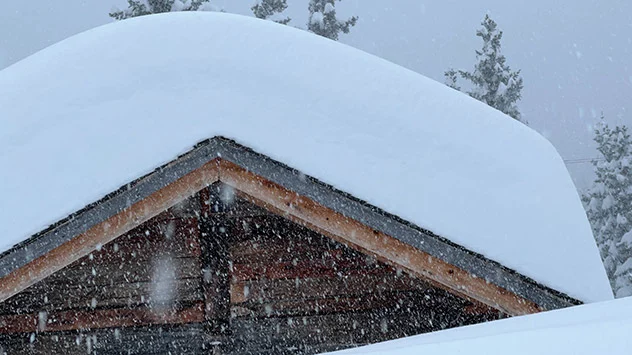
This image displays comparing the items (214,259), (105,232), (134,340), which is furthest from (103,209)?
(134,340)

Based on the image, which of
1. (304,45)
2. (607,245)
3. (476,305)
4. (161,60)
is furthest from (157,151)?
(607,245)

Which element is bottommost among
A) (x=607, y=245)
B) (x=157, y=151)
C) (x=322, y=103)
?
(x=157, y=151)

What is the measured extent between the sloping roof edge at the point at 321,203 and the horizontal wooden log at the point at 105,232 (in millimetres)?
77

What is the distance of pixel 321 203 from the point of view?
402 centimetres

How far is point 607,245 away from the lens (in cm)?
2675

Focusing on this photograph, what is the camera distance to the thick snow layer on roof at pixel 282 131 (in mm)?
4059

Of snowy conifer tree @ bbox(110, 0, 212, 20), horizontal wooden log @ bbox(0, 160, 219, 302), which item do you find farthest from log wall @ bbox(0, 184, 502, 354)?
snowy conifer tree @ bbox(110, 0, 212, 20)

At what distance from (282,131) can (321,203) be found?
0.54 metres

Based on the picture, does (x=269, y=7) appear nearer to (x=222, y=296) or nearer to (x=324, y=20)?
(x=324, y=20)

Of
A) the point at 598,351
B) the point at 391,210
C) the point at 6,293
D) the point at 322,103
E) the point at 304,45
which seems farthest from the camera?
the point at 304,45

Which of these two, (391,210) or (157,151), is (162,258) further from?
(391,210)

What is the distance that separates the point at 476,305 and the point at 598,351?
134 inches

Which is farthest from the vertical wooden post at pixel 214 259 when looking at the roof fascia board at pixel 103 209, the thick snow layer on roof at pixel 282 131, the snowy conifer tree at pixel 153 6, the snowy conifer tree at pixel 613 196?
the snowy conifer tree at pixel 613 196

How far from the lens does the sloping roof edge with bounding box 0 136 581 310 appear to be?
387 centimetres
